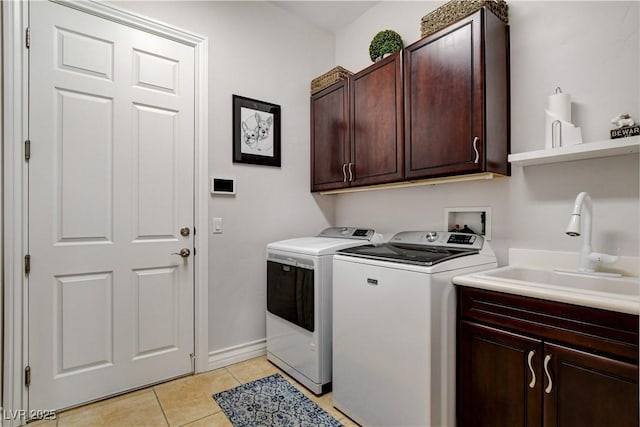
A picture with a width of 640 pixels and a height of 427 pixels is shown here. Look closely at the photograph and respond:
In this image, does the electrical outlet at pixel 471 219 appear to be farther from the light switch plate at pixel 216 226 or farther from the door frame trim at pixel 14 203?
the door frame trim at pixel 14 203

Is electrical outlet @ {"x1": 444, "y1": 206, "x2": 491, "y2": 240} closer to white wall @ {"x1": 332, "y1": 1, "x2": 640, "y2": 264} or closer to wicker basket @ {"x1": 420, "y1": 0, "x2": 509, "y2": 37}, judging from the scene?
white wall @ {"x1": 332, "y1": 1, "x2": 640, "y2": 264}

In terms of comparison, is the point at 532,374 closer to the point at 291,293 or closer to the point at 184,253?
the point at 291,293

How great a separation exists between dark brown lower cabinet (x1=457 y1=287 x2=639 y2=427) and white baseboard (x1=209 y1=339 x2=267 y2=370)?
155cm

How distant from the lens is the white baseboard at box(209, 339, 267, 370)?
7.66 ft

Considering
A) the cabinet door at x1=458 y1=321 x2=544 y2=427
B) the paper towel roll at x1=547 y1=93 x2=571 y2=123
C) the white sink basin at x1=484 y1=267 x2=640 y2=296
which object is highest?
the paper towel roll at x1=547 y1=93 x2=571 y2=123

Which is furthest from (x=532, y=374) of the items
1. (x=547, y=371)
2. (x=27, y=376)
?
(x=27, y=376)

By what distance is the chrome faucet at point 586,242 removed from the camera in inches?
56.4

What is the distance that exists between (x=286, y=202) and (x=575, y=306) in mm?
2015

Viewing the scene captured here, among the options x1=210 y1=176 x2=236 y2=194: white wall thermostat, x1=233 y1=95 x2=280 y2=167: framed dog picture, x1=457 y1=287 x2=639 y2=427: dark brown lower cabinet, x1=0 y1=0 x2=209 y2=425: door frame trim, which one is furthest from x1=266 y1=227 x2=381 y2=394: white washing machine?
x1=0 y1=0 x2=209 y2=425: door frame trim

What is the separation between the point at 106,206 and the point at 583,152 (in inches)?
99.6

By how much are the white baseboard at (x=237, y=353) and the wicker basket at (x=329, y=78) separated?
84.9 inches

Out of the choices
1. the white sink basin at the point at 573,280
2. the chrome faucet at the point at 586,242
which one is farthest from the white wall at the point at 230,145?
the chrome faucet at the point at 586,242

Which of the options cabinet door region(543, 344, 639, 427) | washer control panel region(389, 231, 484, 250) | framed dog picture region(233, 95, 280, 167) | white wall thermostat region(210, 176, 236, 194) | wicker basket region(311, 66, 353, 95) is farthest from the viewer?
wicker basket region(311, 66, 353, 95)

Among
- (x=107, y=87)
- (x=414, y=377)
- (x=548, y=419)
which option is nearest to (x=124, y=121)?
(x=107, y=87)
